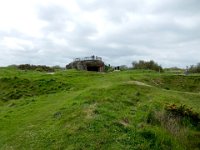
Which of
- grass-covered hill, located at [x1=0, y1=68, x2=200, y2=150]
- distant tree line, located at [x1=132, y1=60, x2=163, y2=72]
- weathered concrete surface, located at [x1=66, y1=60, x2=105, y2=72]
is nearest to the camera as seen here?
grass-covered hill, located at [x1=0, y1=68, x2=200, y2=150]

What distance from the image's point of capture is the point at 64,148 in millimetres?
17078

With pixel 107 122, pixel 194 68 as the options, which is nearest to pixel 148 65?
pixel 194 68

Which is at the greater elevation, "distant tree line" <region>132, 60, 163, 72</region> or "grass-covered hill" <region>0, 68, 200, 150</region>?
"distant tree line" <region>132, 60, 163, 72</region>

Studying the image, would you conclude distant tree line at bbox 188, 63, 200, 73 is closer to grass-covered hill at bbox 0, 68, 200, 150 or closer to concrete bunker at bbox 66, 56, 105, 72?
concrete bunker at bbox 66, 56, 105, 72

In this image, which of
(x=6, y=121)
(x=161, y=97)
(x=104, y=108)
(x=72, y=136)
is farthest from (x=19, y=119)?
(x=161, y=97)

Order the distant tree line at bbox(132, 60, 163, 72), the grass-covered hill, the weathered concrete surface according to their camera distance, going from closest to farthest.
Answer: the grass-covered hill, the weathered concrete surface, the distant tree line at bbox(132, 60, 163, 72)

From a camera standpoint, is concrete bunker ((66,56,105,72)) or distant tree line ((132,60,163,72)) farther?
distant tree line ((132,60,163,72))

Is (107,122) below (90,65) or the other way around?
below

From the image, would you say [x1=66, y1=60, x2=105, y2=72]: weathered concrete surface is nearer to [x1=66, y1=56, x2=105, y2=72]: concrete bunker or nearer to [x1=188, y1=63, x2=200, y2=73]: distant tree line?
[x1=66, y1=56, x2=105, y2=72]: concrete bunker

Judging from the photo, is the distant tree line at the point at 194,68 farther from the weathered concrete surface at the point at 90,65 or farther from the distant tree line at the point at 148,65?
the weathered concrete surface at the point at 90,65

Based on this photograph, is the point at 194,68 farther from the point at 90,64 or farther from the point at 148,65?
the point at 90,64

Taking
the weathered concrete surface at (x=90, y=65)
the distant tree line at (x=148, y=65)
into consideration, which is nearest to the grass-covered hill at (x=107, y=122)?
the weathered concrete surface at (x=90, y=65)

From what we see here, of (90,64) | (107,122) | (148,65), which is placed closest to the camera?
(107,122)

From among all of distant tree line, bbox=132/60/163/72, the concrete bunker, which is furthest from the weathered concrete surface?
distant tree line, bbox=132/60/163/72
